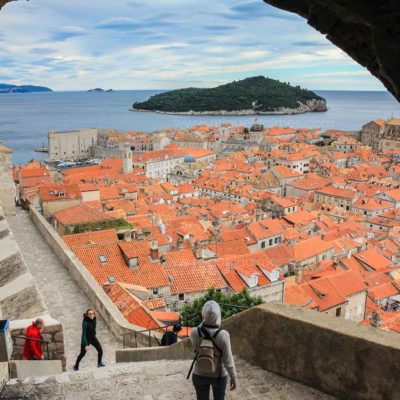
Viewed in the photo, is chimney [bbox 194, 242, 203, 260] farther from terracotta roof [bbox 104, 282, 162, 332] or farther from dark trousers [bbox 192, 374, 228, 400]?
dark trousers [bbox 192, 374, 228, 400]

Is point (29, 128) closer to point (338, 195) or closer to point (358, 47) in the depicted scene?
point (338, 195)

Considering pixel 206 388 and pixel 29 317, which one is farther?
pixel 29 317

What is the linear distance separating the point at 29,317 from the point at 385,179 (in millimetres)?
67199

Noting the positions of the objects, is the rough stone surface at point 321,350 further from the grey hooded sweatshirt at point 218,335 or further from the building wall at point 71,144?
the building wall at point 71,144

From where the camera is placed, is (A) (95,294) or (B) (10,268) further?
(A) (95,294)

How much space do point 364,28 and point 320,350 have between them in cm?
275

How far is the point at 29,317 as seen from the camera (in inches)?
269

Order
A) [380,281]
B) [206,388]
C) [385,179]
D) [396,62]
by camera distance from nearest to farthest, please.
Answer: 1. [396,62]
2. [206,388]
3. [380,281]
4. [385,179]

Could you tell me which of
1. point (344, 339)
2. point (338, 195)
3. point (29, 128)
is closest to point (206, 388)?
point (344, 339)

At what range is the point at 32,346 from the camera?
577 centimetres

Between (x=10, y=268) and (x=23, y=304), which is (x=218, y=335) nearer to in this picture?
(x=23, y=304)

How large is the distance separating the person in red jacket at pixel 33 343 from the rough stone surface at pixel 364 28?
4587 mm

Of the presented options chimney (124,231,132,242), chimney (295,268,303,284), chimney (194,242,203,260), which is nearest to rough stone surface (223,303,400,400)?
chimney (124,231,132,242)

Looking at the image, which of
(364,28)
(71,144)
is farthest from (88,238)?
(71,144)
